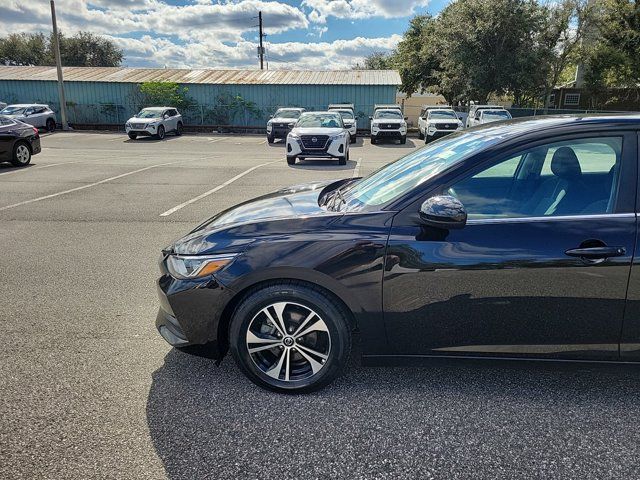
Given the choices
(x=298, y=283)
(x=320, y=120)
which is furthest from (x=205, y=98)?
(x=298, y=283)

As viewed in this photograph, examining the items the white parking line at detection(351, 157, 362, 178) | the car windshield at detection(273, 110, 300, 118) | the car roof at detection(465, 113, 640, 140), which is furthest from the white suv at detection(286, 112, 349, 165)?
the car roof at detection(465, 113, 640, 140)

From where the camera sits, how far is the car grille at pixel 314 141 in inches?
583

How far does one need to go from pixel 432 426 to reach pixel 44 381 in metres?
2.36

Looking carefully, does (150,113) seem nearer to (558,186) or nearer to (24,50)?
(558,186)

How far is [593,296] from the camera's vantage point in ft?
8.57

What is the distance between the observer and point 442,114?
24.8 m

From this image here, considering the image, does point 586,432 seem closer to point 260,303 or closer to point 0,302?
point 260,303

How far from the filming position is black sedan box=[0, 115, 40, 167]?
511 inches

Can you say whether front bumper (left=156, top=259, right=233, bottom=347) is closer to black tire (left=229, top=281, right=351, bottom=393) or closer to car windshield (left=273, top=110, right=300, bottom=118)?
black tire (left=229, top=281, right=351, bottom=393)

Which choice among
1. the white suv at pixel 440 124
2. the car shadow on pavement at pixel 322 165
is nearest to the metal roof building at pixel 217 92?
the white suv at pixel 440 124

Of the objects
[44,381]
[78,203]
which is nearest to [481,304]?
[44,381]

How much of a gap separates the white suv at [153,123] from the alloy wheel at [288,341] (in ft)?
81.2

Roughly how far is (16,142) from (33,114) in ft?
59.0

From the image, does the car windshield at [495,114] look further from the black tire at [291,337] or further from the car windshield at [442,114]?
the black tire at [291,337]
